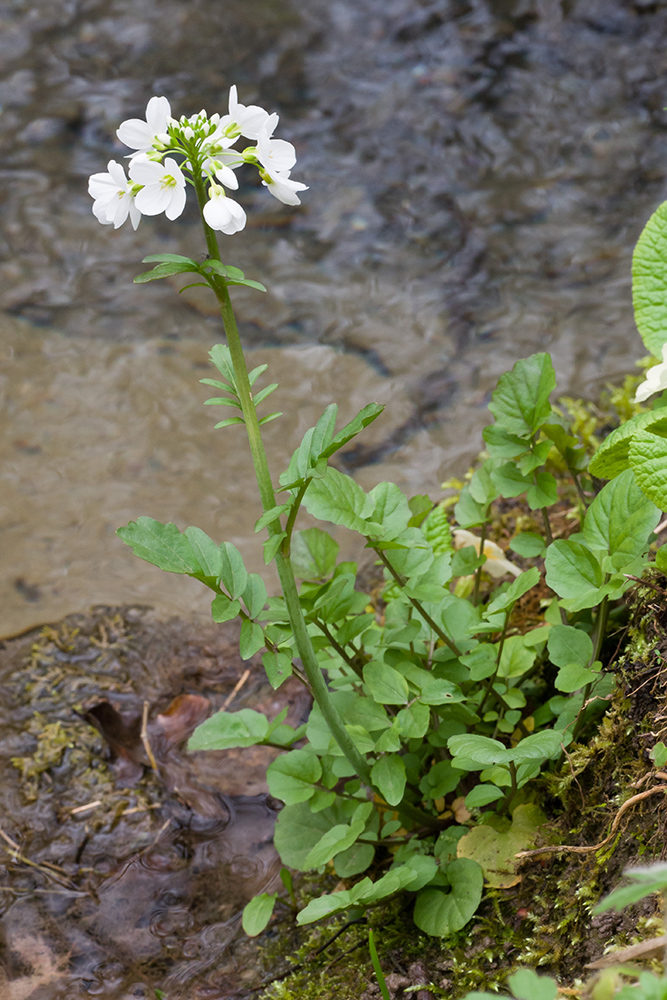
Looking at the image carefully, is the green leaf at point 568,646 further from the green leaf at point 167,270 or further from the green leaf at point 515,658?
the green leaf at point 167,270

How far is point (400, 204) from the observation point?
4.12 meters

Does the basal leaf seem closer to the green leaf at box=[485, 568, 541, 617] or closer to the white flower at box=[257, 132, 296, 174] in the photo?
the green leaf at box=[485, 568, 541, 617]

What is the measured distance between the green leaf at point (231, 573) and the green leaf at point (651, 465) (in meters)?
0.64

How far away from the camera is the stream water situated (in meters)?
2.75

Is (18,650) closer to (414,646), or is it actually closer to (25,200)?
(414,646)

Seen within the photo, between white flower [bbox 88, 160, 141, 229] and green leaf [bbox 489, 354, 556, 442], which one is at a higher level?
white flower [bbox 88, 160, 141, 229]

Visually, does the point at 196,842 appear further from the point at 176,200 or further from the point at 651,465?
the point at 176,200

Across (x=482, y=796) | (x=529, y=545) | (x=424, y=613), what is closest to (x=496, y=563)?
(x=529, y=545)

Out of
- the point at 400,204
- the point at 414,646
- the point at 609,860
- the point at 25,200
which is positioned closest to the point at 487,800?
the point at 609,860

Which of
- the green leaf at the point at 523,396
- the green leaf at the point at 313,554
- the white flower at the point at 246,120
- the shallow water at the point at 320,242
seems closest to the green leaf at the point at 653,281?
the green leaf at the point at 523,396

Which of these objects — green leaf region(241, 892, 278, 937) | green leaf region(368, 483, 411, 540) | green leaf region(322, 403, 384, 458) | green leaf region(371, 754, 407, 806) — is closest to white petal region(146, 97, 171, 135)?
green leaf region(322, 403, 384, 458)

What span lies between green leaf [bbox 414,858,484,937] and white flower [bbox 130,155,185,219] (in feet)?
3.92

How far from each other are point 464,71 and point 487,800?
442cm

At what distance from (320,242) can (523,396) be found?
2766 millimetres
